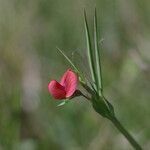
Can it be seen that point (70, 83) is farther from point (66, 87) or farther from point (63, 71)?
point (63, 71)

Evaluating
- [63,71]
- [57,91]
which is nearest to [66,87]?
[57,91]

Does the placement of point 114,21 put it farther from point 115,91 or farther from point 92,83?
point 92,83

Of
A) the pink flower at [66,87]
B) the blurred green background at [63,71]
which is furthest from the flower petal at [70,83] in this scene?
the blurred green background at [63,71]

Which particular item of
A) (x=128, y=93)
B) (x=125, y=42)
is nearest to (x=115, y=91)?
(x=128, y=93)

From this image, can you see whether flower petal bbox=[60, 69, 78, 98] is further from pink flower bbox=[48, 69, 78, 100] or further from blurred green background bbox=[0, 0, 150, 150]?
blurred green background bbox=[0, 0, 150, 150]

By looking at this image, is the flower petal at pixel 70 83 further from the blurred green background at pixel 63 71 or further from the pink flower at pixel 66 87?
the blurred green background at pixel 63 71

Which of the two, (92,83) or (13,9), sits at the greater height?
(13,9)
